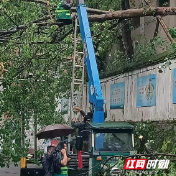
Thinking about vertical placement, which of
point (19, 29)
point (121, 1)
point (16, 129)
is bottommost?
point (16, 129)

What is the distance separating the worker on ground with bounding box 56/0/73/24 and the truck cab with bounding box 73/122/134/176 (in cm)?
489

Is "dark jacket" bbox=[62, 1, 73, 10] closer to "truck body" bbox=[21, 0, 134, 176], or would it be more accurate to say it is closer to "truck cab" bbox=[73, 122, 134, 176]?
"truck body" bbox=[21, 0, 134, 176]

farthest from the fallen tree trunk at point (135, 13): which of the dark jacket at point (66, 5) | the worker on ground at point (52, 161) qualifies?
the worker on ground at point (52, 161)

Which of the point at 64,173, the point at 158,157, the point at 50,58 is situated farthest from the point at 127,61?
the point at 158,157

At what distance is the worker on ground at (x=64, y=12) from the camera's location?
546 inches

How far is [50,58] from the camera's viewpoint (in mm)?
16750

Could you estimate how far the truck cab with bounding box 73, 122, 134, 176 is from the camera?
10297 mm

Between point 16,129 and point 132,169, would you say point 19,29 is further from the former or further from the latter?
point 132,169

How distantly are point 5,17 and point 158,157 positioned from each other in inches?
392

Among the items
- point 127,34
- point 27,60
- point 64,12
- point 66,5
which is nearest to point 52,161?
point 66,5

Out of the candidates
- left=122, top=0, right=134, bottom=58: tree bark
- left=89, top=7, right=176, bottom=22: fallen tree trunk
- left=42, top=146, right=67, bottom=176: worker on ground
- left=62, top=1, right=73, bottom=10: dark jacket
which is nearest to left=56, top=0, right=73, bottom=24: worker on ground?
left=62, top=1, right=73, bottom=10: dark jacket

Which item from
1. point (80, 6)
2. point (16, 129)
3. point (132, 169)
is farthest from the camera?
point (16, 129)

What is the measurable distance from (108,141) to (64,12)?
5.53m

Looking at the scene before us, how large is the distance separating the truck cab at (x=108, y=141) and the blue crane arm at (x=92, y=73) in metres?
0.89
